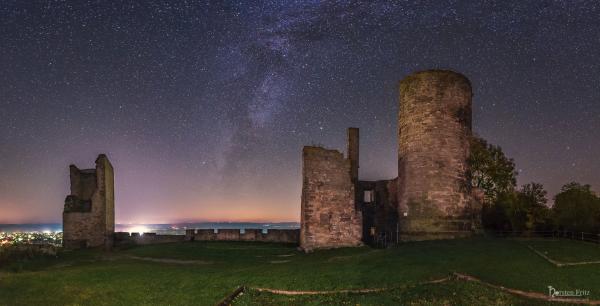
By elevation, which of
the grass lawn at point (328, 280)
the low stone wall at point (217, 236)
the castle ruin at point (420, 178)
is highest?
the castle ruin at point (420, 178)

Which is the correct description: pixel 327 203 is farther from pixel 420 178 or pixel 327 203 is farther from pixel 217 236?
pixel 217 236

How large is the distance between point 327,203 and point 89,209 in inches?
733

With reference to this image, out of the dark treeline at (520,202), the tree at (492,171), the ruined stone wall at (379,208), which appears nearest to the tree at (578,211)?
the dark treeline at (520,202)

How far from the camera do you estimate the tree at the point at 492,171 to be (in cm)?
3391

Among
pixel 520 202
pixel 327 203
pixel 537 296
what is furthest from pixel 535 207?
pixel 537 296

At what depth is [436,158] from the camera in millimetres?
27828

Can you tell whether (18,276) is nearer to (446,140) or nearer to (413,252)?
(413,252)

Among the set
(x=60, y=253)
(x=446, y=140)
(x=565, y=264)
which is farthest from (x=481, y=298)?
(x=60, y=253)

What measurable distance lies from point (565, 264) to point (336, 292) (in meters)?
8.62

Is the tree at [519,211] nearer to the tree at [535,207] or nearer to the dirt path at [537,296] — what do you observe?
the tree at [535,207]

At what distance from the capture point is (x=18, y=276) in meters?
18.0

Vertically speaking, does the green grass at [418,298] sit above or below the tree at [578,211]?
below

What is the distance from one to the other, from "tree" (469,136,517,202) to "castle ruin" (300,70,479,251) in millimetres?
6082

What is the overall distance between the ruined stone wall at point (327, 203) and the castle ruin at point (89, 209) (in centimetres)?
1616
